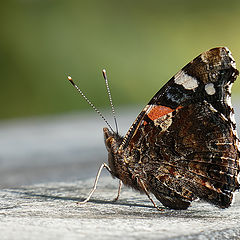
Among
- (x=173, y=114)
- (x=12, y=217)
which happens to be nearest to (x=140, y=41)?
(x=173, y=114)

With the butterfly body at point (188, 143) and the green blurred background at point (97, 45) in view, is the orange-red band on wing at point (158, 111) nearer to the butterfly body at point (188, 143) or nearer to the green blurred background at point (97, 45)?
the butterfly body at point (188, 143)

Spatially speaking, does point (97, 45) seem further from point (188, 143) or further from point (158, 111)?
point (188, 143)

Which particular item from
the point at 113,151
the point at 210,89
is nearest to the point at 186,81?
the point at 210,89

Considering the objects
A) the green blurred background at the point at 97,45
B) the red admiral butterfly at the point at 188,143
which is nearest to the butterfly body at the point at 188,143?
the red admiral butterfly at the point at 188,143

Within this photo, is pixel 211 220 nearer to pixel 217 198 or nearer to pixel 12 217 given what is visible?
pixel 217 198

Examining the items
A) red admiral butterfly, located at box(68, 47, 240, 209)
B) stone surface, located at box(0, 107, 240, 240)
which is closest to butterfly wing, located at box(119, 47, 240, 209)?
red admiral butterfly, located at box(68, 47, 240, 209)

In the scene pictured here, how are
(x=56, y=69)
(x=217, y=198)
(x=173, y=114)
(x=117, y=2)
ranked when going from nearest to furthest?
(x=217, y=198), (x=173, y=114), (x=56, y=69), (x=117, y=2)
